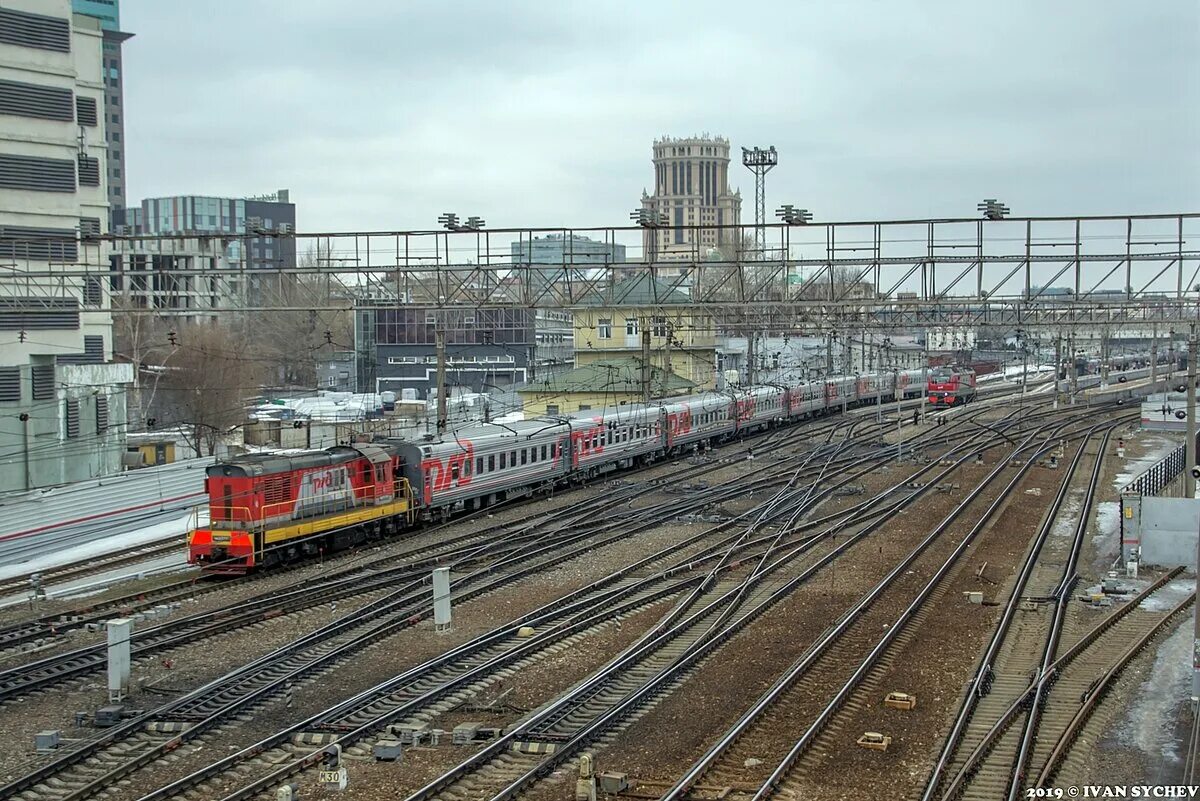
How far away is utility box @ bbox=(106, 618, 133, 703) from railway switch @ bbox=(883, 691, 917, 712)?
9171 mm

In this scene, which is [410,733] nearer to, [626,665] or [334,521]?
[626,665]

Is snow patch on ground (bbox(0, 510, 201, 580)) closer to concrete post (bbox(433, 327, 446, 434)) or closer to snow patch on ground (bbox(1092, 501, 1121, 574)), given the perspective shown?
concrete post (bbox(433, 327, 446, 434))

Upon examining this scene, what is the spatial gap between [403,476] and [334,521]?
10.1 ft

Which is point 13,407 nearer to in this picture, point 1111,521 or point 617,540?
point 617,540

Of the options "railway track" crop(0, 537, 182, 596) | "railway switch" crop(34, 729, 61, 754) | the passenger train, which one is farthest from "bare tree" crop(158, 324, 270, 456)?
"railway switch" crop(34, 729, 61, 754)

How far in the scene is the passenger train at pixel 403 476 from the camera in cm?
2189

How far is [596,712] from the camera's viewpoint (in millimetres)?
13656

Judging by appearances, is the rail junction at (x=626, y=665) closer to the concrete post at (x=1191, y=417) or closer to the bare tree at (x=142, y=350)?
the concrete post at (x=1191, y=417)

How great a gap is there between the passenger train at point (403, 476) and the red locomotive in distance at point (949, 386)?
27.2 m

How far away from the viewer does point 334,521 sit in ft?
78.6

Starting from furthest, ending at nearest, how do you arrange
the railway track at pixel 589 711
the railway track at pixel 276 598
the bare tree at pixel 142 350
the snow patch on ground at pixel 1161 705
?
the bare tree at pixel 142 350, the railway track at pixel 276 598, the snow patch on ground at pixel 1161 705, the railway track at pixel 589 711

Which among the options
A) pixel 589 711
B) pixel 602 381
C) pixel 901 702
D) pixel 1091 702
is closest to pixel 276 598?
pixel 589 711

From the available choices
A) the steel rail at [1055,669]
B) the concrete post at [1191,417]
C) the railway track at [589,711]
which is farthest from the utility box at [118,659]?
the concrete post at [1191,417]

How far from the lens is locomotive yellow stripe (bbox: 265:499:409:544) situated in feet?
73.5
